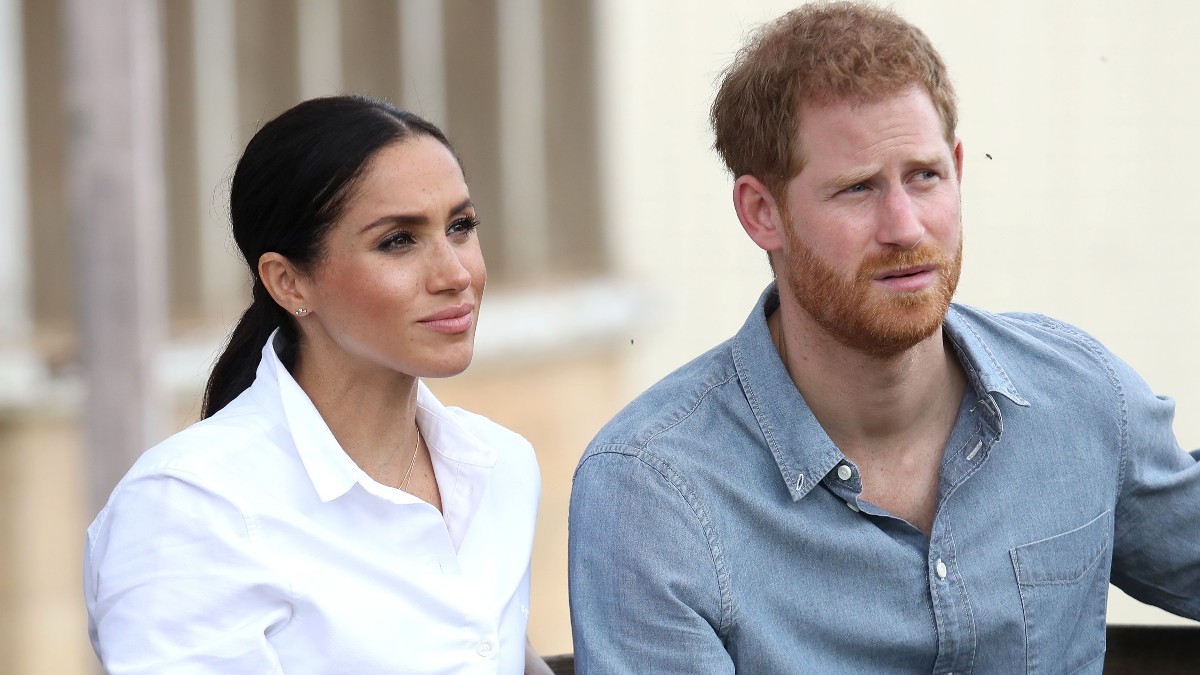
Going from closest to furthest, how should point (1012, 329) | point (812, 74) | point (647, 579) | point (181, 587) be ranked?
point (181, 587), point (647, 579), point (812, 74), point (1012, 329)

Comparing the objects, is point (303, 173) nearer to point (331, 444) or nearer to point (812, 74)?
point (331, 444)

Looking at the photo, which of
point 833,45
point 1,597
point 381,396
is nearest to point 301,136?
point 381,396

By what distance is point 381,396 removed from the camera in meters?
2.02

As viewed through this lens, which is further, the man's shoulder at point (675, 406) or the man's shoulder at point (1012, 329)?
the man's shoulder at point (1012, 329)

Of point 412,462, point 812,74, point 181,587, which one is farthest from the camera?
point 412,462

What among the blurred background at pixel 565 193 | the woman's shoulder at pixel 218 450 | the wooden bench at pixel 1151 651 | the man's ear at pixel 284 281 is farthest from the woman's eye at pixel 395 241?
the blurred background at pixel 565 193

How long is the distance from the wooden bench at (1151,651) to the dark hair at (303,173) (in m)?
0.66

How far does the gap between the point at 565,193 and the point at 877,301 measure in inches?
106

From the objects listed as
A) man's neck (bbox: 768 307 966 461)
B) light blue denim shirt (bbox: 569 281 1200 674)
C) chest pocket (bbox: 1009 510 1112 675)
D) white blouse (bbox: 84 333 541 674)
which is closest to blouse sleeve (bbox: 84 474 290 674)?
white blouse (bbox: 84 333 541 674)

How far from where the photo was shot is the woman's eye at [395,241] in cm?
194

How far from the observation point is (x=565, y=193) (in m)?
4.57

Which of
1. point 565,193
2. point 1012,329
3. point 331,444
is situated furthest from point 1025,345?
point 565,193

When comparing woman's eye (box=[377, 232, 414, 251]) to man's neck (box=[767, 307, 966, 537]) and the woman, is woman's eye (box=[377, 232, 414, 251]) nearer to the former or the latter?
the woman

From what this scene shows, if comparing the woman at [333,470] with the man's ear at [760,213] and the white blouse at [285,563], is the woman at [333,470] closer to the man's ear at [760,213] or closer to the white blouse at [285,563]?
the white blouse at [285,563]
